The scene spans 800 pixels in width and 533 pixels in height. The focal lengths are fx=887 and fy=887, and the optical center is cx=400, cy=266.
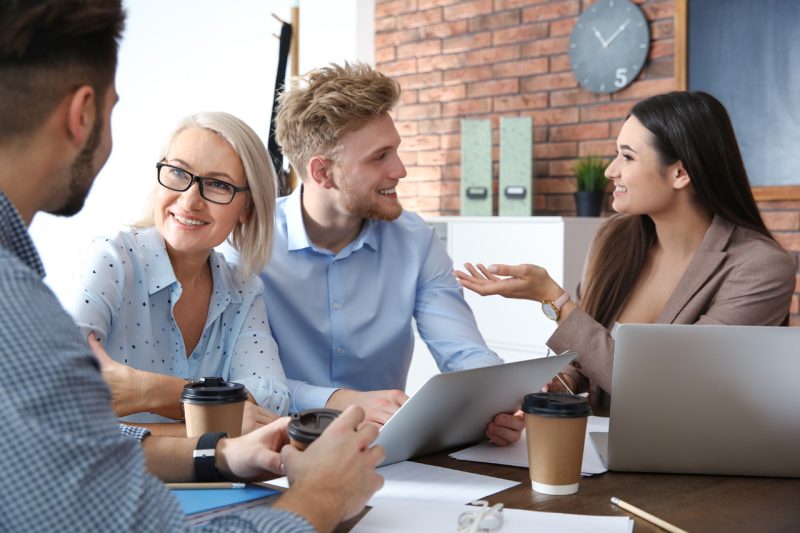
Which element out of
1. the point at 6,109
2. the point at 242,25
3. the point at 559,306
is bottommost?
the point at 559,306

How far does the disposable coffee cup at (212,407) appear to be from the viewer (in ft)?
4.30

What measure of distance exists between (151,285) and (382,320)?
2.25 feet

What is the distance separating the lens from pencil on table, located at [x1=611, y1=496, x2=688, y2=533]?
3.47ft

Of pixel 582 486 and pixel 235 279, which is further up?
pixel 235 279

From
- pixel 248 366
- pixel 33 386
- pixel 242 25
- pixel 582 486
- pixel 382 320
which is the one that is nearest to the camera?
pixel 33 386

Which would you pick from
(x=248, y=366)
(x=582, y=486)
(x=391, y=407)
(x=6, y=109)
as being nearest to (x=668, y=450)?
(x=582, y=486)

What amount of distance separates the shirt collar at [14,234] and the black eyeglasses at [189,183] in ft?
3.25

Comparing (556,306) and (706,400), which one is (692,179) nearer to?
(556,306)

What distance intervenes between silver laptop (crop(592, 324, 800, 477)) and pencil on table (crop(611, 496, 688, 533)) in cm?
18

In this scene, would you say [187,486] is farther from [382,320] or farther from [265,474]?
[382,320]

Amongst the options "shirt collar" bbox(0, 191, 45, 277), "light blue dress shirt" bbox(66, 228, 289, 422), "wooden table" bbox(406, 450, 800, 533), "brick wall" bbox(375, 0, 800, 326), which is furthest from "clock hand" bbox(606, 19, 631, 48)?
"shirt collar" bbox(0, 191, 45, 277)

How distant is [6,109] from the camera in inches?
34.9

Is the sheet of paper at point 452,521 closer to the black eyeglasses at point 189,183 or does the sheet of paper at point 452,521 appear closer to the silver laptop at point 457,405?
the silver laptop at point 457,405

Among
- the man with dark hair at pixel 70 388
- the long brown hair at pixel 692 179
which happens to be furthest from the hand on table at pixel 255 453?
the long brown hair at pixel 692 179
